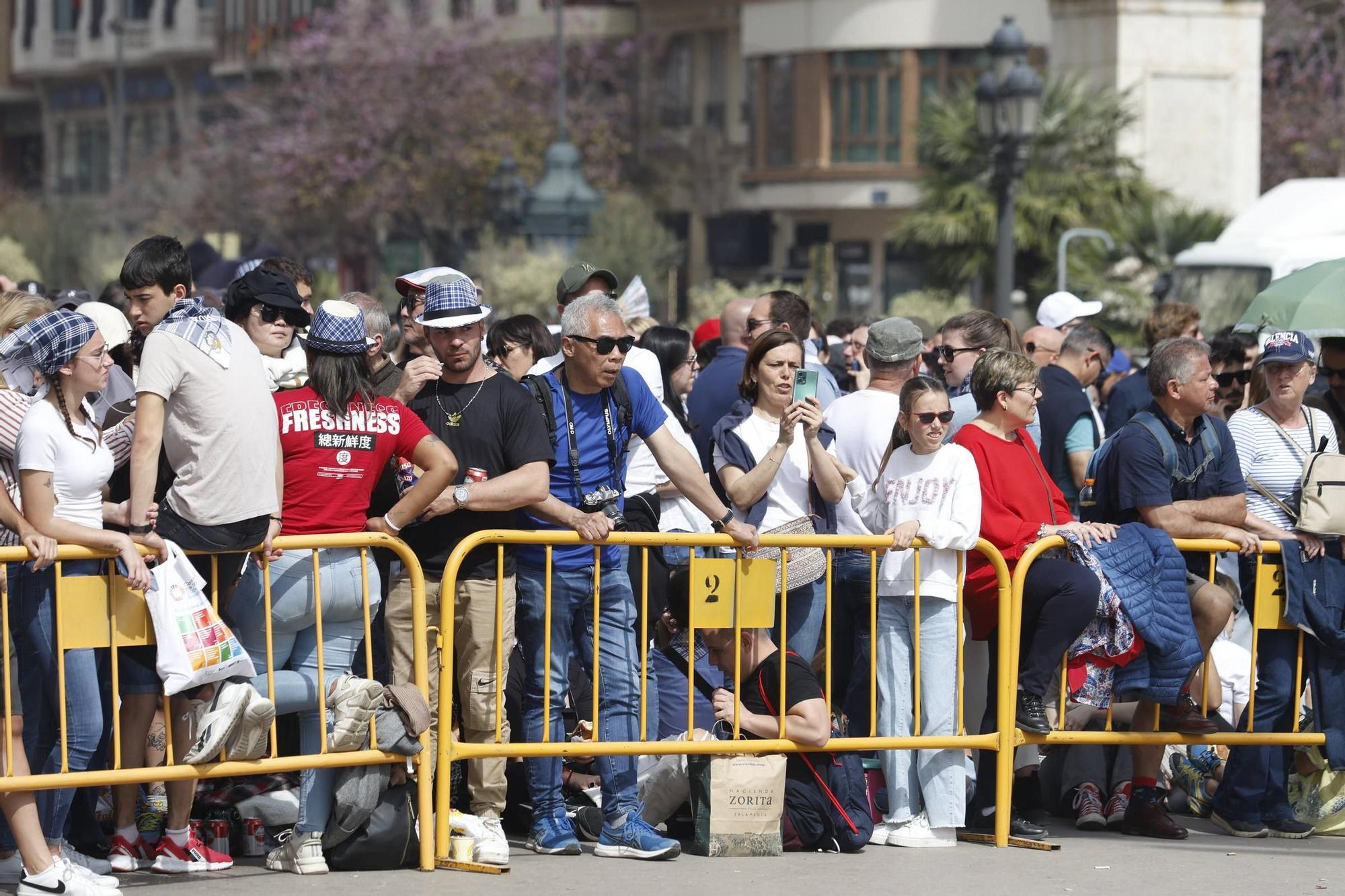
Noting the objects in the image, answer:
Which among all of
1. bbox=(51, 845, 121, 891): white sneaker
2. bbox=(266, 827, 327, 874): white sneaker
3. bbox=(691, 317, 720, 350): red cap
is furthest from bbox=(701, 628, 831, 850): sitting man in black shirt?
bbox=(691, 317, 720, 350): red cap

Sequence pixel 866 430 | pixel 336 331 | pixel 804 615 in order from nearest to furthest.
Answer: pixel 336 331 → pixel 804 615 → pixel 866 430

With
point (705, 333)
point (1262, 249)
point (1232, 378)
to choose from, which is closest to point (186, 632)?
point (1232, 378)

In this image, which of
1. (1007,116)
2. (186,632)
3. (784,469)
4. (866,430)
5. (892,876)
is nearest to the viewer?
(186,632)

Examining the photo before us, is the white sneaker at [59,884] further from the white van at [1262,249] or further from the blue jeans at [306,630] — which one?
the white van at [1262,249]

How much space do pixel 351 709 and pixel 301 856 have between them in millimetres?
573

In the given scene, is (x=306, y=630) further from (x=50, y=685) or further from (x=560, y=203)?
(x=560, y=203)

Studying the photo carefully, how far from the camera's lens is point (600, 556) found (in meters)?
7.45

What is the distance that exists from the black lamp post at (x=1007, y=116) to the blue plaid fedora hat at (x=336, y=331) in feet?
36.0

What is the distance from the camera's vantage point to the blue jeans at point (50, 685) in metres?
6.71

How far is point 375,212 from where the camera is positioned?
48531 millimetres

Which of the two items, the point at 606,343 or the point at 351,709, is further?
the point at 606,343

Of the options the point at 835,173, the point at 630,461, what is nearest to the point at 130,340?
the point at 630,461

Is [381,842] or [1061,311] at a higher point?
[1061,311]

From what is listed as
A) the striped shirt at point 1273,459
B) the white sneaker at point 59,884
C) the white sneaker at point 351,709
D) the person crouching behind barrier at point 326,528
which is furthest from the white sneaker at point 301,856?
the striped shirt at point 1273,459
